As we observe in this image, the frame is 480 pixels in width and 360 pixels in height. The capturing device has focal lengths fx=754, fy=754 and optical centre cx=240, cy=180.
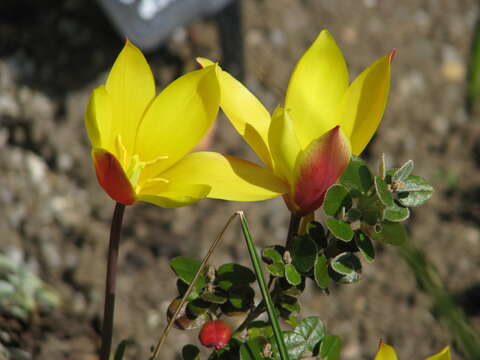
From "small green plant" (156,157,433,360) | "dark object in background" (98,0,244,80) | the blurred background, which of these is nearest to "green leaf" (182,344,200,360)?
"small green plant" (156,157,433,360)

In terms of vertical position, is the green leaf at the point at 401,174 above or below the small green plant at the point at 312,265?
above

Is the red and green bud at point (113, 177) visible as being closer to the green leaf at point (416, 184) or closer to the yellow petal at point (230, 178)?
the yellow petal at point (230, 178)

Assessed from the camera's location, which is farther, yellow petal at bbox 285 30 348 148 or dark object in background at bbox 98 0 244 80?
dark object in background at bbox 98 0 244 80

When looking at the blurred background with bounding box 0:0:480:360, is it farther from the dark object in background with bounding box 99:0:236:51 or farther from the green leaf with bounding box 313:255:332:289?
the green leaf with bounding box 313:255:332:289

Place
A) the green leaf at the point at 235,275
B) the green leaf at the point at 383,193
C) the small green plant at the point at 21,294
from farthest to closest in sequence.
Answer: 1. the small green plant at the point at 21,294
2. the green leaf at the point at 235,275
3. the green leaf at the point at 383,193

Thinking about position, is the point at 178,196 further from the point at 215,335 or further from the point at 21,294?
the point at 21,294

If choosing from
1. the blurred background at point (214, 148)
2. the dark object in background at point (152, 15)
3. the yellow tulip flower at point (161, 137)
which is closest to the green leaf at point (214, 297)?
the yellow tulip flower at point (161, 137)

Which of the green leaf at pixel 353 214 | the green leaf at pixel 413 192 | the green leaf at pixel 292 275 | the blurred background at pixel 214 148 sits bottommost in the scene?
the blurred background at pixel 214 148
